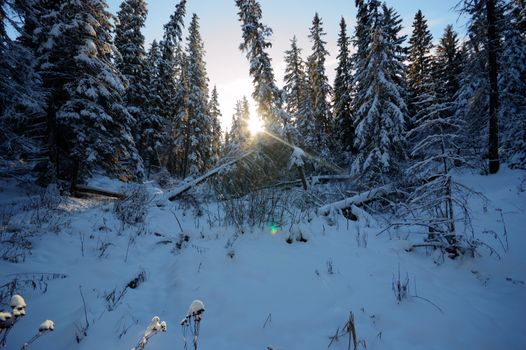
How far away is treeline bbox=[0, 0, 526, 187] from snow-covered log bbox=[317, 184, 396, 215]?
0.81m

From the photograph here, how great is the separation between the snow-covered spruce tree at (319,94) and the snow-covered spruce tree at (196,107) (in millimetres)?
11533

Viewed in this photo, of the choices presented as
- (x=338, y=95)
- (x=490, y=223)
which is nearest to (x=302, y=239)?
(x=490, y=223)

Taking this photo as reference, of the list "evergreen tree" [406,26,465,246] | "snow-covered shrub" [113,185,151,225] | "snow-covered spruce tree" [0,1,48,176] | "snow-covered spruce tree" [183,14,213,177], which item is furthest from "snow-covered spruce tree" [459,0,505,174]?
"snow-covered spruce tree" [183,14,213,177]

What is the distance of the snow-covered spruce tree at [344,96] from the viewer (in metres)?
22.8

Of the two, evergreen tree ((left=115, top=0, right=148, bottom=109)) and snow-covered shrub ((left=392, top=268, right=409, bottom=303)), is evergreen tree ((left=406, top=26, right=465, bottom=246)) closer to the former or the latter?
snow-covered shrub ((left=392, top=268, right=409, bottom=303))

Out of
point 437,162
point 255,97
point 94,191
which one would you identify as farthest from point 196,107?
point 437,162

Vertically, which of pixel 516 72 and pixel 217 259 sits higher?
pixel 516 72

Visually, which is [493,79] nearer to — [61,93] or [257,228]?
[257,228]

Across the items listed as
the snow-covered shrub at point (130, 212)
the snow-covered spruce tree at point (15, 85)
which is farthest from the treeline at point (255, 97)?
the snow-covered shrub at point (130, 212)

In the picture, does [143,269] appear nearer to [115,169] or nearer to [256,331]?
[256,331]

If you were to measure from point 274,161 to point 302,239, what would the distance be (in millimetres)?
9900

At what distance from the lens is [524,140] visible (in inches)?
523

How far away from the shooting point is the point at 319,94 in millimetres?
27281

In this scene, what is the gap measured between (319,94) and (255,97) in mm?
12893
